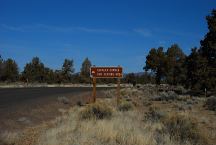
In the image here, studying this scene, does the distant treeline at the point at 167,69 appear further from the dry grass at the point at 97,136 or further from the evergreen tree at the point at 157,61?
the dry grass at the point at 97,136

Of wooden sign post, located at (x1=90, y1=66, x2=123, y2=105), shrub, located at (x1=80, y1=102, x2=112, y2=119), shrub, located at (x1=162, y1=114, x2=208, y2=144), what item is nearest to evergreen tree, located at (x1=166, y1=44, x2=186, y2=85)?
wooden sign post, located at (x1=90, y1=66, x2=123, y2=105)

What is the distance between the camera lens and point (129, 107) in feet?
73.6

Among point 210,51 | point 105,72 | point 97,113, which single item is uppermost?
point 210,51

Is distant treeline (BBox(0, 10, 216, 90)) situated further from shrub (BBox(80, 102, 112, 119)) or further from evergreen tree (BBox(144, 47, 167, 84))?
shrub (BBox(80, 102, 112, 119))

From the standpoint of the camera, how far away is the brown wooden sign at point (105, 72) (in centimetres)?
2697

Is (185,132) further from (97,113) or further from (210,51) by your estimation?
(210,51)

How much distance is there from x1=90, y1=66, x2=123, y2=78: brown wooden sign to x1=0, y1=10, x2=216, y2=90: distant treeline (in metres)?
15.6

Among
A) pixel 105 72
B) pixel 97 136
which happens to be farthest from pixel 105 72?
pixel 97 136

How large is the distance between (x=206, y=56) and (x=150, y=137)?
105ft

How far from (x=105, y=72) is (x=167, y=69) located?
56915mm

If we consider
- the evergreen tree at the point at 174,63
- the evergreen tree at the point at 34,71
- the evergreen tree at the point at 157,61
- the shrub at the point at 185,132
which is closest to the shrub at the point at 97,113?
the shrub at the point at 185,132

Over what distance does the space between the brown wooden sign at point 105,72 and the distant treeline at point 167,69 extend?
1562 centimetres

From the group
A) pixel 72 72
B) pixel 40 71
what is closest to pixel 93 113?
pixel 40 71

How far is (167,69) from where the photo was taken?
8244 centimetres
